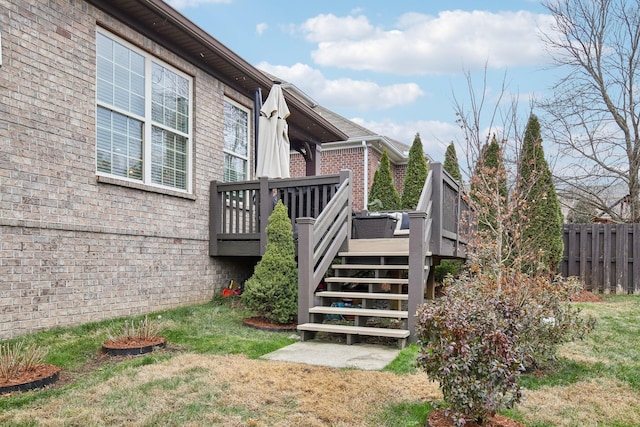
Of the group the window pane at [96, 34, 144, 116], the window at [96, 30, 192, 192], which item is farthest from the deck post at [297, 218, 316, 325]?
the window pane at [96, 34, 144, 116]

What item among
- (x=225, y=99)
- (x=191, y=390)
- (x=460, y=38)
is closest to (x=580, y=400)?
(x=191, y=390)

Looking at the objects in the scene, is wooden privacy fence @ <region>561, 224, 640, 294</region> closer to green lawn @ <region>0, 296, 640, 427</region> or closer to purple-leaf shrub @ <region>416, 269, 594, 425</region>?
green lawn @ <region>0, 296, 640, 427</region>

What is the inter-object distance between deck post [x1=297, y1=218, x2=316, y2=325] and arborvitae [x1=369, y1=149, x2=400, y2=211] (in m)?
9.15

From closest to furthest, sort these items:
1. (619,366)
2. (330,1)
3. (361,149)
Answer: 1. (619,366)
2. (330,1)
3. (361,149)

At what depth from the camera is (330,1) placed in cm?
1037

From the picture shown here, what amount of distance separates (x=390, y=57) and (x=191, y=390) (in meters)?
13.6

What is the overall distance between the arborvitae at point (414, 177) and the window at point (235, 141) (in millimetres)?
6003

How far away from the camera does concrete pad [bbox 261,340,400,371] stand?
173 inches

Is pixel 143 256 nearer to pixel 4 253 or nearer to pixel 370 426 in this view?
pixel 4 253

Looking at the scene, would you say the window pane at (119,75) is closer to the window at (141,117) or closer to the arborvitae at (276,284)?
the window at (141,117)

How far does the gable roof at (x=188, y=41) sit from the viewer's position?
20.7ft

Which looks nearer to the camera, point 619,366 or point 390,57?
point 619,366

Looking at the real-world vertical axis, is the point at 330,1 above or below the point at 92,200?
above

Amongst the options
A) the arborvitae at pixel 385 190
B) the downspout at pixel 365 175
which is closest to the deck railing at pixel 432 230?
the arborvitae at pixel 385 190
